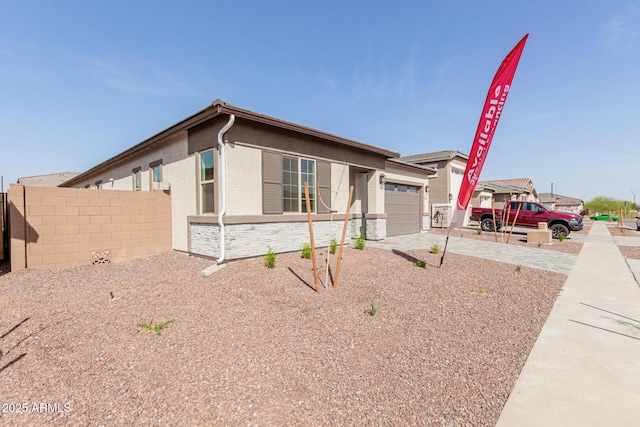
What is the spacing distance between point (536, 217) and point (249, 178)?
55.1 feet

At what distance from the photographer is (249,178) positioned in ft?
25.2

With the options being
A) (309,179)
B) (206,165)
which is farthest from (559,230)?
(206,165)

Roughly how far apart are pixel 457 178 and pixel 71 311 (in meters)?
22.7

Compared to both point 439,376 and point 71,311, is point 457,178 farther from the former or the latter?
point 71,311

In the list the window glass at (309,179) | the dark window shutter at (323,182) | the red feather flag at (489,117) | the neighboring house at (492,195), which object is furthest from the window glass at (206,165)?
the neighboring house at (492,195)

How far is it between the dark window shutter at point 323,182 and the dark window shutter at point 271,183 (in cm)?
160

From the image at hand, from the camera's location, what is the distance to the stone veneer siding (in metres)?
7.38

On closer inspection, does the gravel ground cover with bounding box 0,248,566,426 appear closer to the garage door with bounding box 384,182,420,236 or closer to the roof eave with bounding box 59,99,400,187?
the roof eave with bounding box 59,99,400,187

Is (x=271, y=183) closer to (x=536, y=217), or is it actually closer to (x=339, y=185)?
(x=339, y=185)

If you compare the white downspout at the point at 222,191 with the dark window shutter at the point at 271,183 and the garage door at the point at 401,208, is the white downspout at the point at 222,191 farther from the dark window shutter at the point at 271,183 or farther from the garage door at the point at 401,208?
the garage door at the point at 401,208

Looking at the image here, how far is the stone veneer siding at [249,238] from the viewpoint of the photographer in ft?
24.2

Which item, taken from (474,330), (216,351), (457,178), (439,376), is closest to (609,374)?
(474,330)

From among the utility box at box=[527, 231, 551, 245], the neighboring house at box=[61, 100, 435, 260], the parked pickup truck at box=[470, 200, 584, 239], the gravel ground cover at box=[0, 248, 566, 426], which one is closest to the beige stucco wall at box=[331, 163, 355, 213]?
the neighboring house at box=[61, 100, 435, 260]

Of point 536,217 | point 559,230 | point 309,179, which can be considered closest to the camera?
point 309,179
